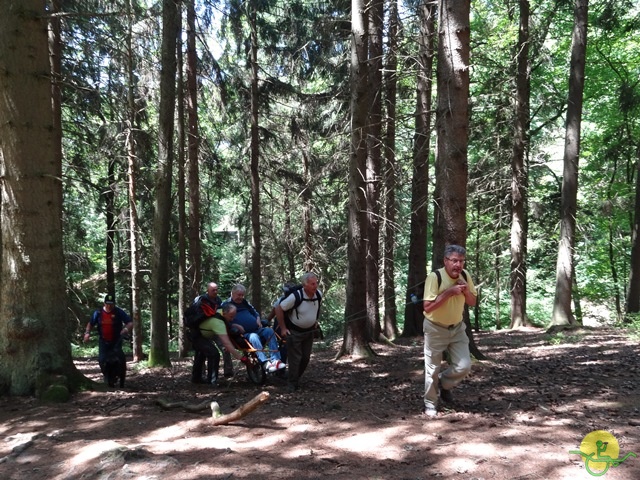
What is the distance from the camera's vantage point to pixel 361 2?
9.30 meters

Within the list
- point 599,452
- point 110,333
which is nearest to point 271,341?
point 110,333

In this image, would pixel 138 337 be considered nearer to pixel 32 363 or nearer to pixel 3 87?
pixel 32 363

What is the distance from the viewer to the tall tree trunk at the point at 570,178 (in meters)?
13.2

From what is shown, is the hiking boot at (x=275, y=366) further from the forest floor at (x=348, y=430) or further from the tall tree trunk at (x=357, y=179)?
the tall tree trunk at (x=357, y=179)

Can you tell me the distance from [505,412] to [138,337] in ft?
35.6

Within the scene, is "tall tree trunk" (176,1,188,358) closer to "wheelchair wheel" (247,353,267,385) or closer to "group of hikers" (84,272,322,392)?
"group of hikers" (84,272,322,392)

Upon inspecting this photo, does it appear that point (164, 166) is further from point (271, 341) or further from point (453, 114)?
point (453, 114)

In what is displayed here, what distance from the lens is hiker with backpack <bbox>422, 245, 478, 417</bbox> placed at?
5.19 meters

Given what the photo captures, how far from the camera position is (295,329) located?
7.27m

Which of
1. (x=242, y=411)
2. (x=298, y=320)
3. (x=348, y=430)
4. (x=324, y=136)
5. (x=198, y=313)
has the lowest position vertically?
(x=348, y=430)

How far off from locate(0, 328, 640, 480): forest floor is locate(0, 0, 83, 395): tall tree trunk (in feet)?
1.72

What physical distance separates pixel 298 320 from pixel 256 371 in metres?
1.35

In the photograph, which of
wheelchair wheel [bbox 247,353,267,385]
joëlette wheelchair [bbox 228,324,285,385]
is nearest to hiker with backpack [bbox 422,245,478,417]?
joëlette wheelchair [bbox 228,324,285,385]

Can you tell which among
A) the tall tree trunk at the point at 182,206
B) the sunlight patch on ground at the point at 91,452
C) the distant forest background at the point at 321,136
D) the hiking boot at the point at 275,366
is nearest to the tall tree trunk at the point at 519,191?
the distant forest background at the point at 321,136
